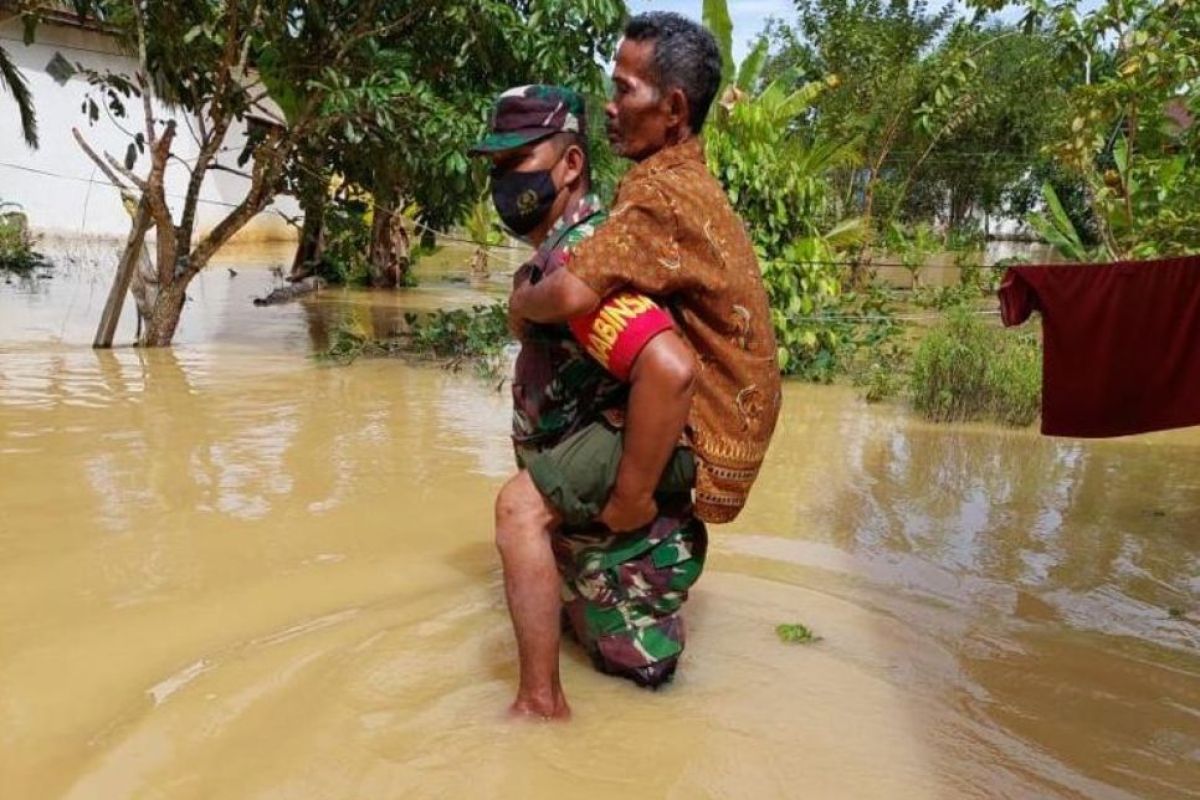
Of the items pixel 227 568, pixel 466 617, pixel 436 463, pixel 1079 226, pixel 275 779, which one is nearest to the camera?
pixel 275 779

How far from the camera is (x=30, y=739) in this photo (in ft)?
7.39

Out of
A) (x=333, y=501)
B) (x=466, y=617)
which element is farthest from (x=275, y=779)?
(x=333, y=501)

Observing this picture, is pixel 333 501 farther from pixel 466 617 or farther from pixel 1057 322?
pixel 1057 322

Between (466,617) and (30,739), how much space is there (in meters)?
1.20

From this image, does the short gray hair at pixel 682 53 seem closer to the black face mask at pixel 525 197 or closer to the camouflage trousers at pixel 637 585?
the black face mask at pixel 525 197

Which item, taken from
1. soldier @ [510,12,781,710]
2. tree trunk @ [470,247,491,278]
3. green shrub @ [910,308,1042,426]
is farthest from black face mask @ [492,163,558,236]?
tree trunk @ [470,247,491,278]

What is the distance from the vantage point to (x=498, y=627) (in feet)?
9.89

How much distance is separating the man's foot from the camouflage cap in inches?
52.8

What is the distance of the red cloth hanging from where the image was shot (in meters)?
3.71

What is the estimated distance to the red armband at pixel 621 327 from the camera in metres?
2.24

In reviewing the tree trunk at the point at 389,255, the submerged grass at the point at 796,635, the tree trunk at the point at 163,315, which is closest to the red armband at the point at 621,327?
the submerged grass at the point at 796,635

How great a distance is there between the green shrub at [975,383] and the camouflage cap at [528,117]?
507 cm

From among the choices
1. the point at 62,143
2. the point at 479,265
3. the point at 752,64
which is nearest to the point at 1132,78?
the point at 752,64

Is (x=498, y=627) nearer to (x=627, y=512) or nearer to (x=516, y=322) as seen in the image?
(x=627, y=512)
